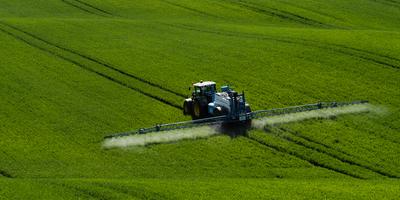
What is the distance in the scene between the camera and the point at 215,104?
37.5 m

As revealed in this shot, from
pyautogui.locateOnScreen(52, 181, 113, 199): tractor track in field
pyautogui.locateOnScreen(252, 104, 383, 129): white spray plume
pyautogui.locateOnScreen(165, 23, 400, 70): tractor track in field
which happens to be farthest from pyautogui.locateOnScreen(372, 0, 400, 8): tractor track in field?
pyautogui.locateOnScreen(52, 181, 113, 199): tractor track in field

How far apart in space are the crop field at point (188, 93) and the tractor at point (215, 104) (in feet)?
2.93

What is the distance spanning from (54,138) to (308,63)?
66.7 ft

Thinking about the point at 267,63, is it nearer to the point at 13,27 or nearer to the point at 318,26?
the point at 318,26

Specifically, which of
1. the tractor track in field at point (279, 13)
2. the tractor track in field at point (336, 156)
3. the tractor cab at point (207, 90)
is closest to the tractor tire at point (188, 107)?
the tractor cab at point (207, 90)

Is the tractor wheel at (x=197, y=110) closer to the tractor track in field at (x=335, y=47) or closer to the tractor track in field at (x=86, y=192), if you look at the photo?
the tractor track in field at (x=86, y=192)

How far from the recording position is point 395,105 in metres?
41.1

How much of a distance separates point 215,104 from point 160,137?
3.78m

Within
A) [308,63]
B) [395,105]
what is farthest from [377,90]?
[308,63]

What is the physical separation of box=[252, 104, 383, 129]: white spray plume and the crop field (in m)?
0.41

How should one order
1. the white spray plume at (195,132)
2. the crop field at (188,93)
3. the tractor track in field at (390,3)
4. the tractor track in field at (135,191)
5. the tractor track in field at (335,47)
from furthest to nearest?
the tractor track in field at (390,3) → the tractor track in field at (335,47) → the white spray plume at (195,132) → the crop field at (188,93) → the tractor track in field at (135,191)

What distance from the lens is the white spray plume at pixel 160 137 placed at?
35.0 meters

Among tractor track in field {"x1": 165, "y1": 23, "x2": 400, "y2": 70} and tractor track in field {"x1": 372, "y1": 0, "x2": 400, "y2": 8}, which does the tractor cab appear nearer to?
tractor track in field {"x1": 165, "y1": 23, "x2": 400, "y2": 70}

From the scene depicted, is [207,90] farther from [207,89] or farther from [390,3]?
[390,3]
